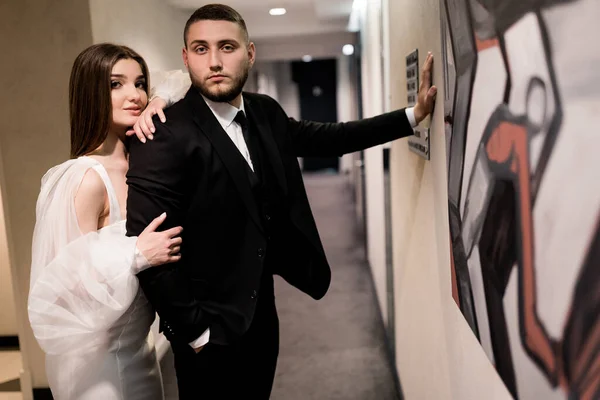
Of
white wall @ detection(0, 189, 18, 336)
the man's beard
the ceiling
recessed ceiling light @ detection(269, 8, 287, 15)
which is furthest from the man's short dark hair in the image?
recessed ceiling light @ detection(269, 8, 287, 15)

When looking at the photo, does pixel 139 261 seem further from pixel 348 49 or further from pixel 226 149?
pixel 348 49

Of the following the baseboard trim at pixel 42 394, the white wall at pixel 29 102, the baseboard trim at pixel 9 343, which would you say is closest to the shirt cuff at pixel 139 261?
the white wall at pixel 29 102

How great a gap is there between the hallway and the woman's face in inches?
66.8

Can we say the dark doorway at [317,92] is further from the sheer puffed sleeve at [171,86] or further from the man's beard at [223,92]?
the man's beard at [223,92]

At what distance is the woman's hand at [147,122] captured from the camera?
138cm

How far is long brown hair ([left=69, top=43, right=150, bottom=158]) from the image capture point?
1454 mm

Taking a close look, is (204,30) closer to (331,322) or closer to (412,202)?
(412,202)

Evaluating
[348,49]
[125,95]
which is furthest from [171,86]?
[348,49]

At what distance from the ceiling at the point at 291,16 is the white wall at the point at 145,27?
0.19 metres

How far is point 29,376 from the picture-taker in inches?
104

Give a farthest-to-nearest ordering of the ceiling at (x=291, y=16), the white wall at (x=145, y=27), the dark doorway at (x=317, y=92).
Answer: the dark doorway at (x=317, y=92) → the ceiling at (x=291, y=16) → the white wall at (x=145, y=27)

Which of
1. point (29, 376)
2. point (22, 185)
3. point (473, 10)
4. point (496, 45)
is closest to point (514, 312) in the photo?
point (496, 45)

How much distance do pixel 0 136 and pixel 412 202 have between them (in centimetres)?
205

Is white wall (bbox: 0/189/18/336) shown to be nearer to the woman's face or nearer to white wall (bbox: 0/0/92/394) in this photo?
white wall (bbox: 0/0/92/394)
